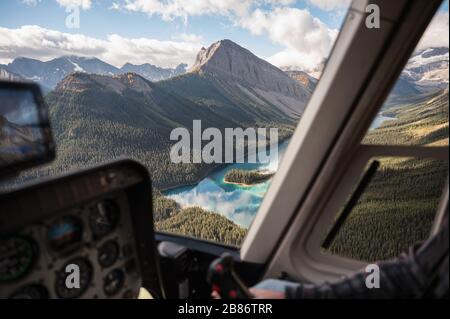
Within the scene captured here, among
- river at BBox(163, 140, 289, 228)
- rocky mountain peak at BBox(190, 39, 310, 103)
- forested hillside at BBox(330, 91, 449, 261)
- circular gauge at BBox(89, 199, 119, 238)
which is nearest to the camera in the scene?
circular gauge at BBox(89, 199, 119, 238)

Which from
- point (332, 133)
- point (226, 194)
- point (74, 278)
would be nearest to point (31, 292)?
point (74, 278)

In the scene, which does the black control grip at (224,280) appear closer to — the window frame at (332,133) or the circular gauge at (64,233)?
the circular gauge at (64,233)

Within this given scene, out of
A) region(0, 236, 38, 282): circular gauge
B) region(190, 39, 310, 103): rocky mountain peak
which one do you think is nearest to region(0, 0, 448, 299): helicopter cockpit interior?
region(0, 236, 38, 282): circular gauge

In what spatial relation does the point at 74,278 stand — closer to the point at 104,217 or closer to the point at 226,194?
the point at 104,217

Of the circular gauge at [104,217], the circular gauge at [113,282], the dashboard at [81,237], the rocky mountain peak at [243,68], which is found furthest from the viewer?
the rocky mountain peak at [243,68]

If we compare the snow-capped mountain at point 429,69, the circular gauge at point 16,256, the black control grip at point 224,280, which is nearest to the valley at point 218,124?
the snow-capped mountain at point 429,69

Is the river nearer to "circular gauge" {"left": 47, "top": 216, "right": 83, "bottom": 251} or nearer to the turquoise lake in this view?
the turquoise lake

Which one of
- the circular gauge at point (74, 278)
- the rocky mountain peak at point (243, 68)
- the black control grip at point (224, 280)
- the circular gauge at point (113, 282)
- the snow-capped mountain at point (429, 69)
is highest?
the snow-capped mountain at point (429, 69)

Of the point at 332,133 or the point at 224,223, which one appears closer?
the point at 332,133
